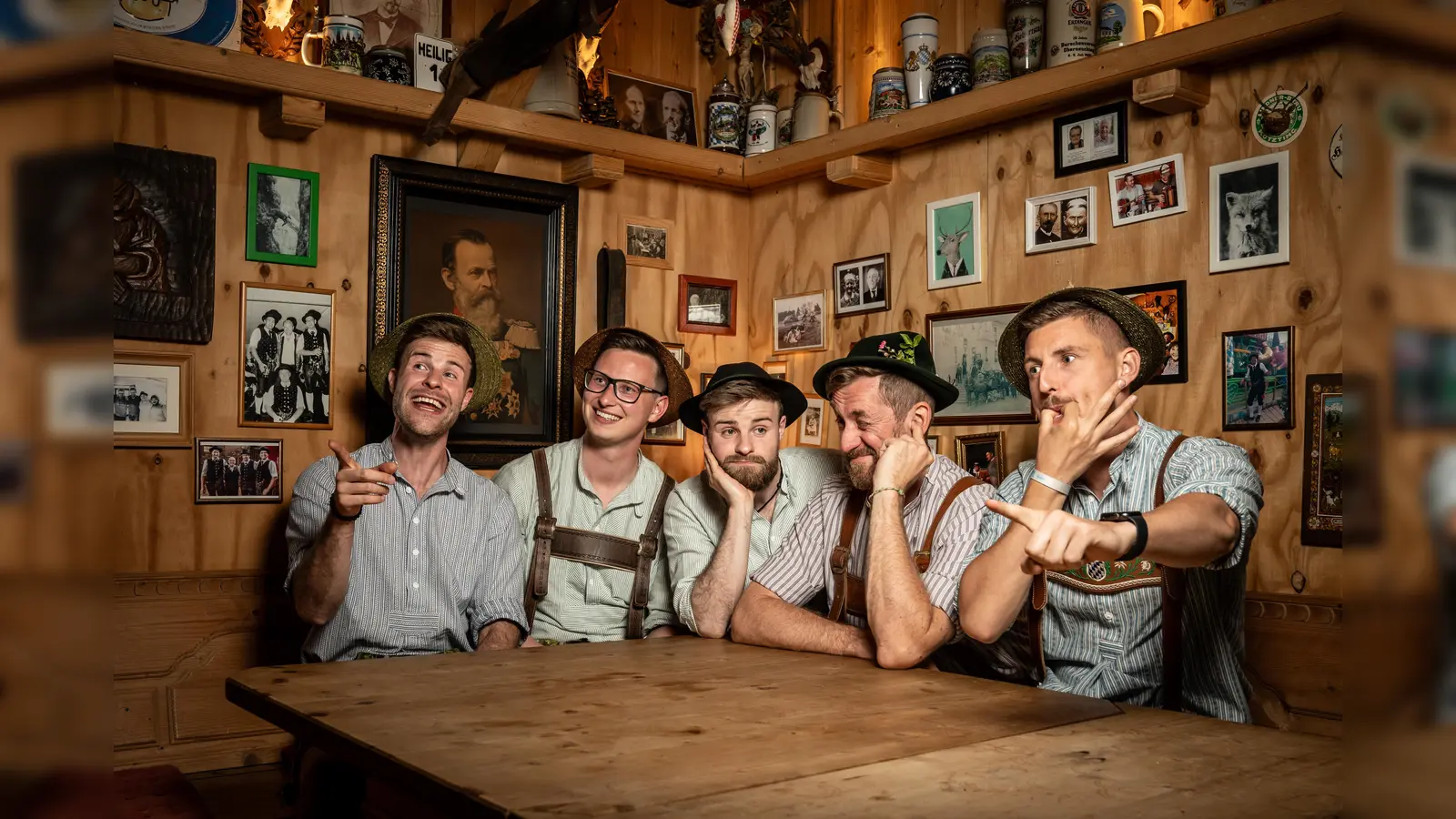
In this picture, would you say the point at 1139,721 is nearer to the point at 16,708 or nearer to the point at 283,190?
the point at 16,708

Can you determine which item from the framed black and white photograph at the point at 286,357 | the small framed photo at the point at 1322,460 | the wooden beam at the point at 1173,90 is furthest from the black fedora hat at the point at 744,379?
the small framed photo at the point at 1322,460

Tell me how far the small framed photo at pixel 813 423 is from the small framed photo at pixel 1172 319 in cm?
149

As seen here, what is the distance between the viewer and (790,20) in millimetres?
4461

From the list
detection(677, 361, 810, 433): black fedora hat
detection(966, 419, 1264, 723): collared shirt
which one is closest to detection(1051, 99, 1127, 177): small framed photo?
detection(677, 361, 810, 433): black fedora hat

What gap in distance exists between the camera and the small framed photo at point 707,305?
14.9 ft

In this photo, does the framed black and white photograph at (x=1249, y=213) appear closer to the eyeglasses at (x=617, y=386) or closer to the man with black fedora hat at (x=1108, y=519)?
the man with black fedora hat at (x=1108, y=519)

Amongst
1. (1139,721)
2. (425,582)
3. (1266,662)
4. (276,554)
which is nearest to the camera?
(1139,721)

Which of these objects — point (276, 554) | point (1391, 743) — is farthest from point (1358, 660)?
point (276, 554)

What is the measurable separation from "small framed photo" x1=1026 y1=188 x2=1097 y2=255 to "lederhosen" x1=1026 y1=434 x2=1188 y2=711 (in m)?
1.26

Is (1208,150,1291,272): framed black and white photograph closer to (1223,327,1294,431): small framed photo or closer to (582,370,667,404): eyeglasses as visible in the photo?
(1223,327,1294,431): small framed photo

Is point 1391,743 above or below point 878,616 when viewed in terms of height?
above

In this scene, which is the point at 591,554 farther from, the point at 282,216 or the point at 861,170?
the point at 861,170

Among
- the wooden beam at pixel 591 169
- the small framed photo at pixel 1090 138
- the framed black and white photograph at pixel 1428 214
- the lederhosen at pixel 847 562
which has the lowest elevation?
the lederhosen at pixel 847 562

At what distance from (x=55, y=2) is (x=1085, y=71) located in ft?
11.2
